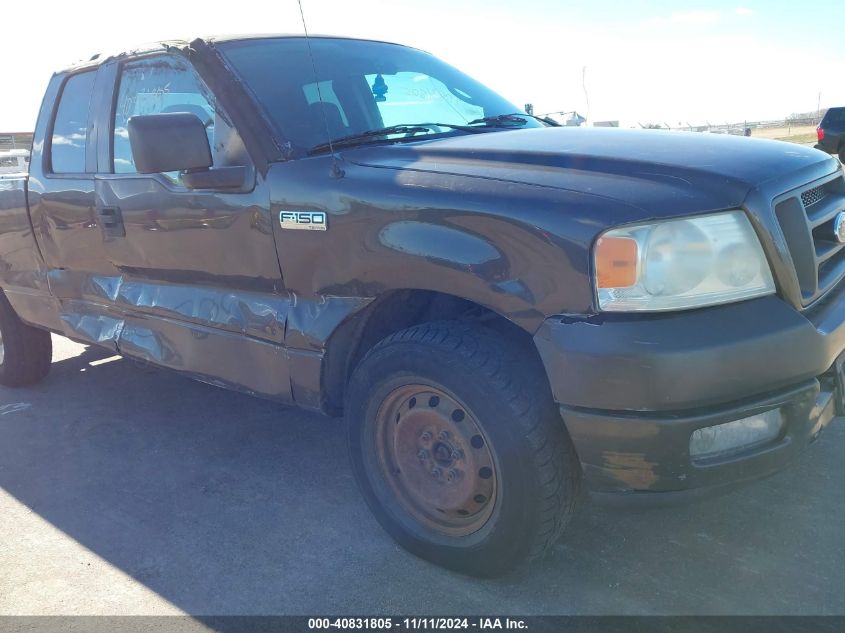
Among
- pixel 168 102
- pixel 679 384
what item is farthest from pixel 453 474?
pixel 168 102

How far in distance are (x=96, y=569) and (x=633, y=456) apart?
2.07 metres

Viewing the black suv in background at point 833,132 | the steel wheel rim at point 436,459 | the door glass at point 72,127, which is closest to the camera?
the steel wheel rim at point 436,459

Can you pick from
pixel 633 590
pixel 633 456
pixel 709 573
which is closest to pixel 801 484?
pixel 709 573

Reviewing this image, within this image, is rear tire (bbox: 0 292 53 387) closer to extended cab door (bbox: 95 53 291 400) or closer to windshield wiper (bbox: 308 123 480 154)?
extended cab door (bbox: 95 53 291 400)

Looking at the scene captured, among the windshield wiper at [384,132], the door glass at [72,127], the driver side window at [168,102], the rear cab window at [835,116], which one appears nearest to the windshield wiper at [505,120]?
the windshield wiper at [384,132]

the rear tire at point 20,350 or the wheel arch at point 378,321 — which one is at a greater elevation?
the wheel arch at point 378,321

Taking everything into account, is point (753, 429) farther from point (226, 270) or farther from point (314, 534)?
point (226, 270)

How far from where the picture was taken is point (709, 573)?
261cm

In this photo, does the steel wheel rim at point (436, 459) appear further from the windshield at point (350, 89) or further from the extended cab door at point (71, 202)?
the extended cab door at point (71, 202)

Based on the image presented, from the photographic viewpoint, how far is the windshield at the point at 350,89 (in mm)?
3168

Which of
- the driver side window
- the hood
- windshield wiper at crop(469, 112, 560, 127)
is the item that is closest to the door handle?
the driver side window

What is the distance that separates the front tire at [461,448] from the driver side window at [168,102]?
1155mm

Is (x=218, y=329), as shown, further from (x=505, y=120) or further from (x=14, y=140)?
(x=14, y=140)

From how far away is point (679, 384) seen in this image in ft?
6.89
